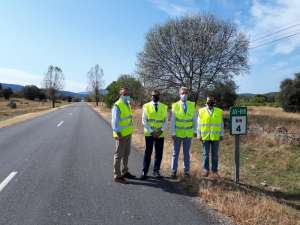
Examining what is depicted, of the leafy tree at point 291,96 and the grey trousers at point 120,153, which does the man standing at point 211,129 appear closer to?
the grey trousers at point 120,153

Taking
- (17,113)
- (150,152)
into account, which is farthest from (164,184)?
(17,113)

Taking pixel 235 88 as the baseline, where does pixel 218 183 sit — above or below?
below

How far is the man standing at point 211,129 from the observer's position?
8297mm

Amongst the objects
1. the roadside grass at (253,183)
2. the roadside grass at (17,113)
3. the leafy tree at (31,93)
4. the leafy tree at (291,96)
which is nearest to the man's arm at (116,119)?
the roadside grass at (253,183)

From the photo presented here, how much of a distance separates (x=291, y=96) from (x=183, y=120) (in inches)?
2003

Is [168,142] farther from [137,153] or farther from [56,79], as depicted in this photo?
[56,79]

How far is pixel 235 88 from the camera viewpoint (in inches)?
1215

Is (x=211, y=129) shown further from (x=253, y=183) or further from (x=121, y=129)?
(x=121, y=129)

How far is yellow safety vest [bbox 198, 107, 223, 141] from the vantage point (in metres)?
8.30

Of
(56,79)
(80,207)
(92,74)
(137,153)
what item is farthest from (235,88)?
(56,79)

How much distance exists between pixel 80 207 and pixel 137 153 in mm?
5982

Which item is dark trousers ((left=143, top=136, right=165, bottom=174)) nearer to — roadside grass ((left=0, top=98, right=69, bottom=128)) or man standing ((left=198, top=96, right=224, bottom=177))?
man standing ((left=198, top=96, right=224, bottom=177))

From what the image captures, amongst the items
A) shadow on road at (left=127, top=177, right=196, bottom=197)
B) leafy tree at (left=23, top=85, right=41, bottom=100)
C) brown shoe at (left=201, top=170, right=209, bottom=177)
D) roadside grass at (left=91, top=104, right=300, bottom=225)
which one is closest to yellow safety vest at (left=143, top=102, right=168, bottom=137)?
shadow on road at (left=127, top=177, right=196, bottom=197)

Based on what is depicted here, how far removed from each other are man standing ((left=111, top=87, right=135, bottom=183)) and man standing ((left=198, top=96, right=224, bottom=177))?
1.75 meters
